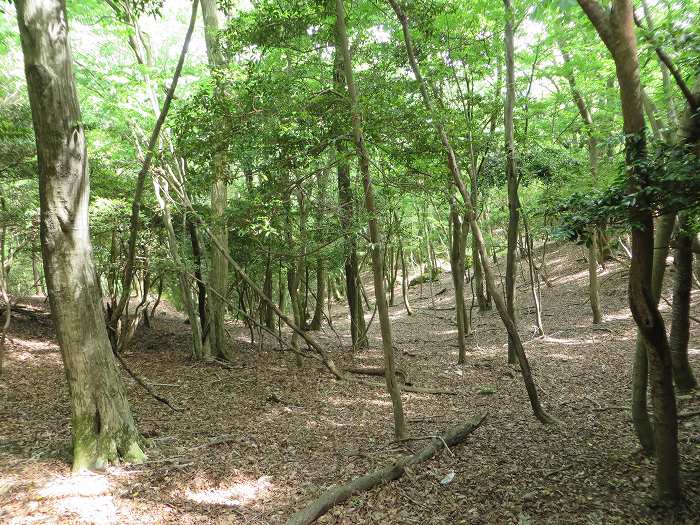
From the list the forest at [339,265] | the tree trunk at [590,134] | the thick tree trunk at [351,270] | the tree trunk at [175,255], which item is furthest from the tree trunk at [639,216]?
the tree trunk at [175,255]

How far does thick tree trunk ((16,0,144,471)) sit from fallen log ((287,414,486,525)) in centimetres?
227

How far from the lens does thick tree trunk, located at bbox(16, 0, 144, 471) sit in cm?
444

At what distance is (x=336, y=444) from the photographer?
20.6ft

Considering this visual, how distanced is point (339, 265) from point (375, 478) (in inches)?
295

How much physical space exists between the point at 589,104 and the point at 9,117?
44.2 feet

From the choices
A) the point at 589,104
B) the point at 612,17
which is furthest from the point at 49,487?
the point at 589,104

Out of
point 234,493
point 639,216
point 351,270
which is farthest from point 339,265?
point 639,216

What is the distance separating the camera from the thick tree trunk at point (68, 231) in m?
4.44

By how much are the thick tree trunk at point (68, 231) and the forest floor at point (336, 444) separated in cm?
55

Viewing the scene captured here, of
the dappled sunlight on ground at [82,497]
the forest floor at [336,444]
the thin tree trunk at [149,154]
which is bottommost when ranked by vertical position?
the forest floor at [336,444]

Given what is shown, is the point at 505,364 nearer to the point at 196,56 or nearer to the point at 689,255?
the point at 689,255

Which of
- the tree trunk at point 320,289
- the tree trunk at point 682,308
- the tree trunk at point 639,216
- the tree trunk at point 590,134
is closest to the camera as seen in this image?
the tree trunk at point 639,216

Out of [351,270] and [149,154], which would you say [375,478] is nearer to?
[149,154]

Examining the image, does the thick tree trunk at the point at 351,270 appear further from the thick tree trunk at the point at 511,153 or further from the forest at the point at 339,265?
the thick tree trunk at the point at 511,153
